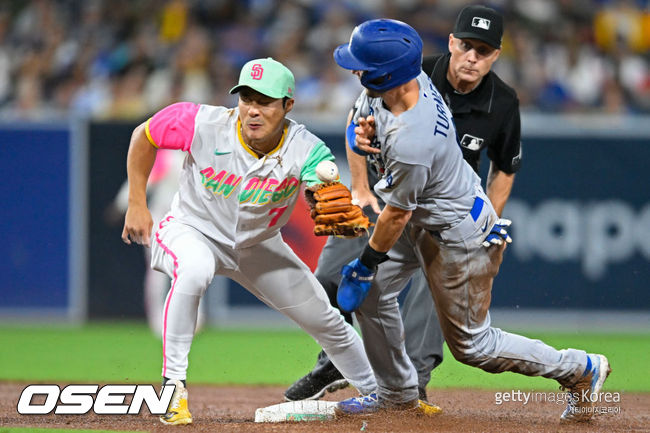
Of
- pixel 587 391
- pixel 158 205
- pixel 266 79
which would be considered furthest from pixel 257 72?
pixel 158 205

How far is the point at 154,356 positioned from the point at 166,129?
4.25 m

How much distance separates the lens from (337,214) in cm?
501

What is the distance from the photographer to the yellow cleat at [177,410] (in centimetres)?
511

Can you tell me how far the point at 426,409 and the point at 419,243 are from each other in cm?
115

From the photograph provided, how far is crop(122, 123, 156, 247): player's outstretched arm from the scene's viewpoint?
5523 millimetres

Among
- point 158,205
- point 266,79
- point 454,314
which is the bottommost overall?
point 158,205

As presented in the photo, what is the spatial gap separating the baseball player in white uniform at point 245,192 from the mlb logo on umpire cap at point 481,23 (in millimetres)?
1219

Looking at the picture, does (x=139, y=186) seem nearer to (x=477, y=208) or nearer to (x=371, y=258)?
(x=371, y=258)

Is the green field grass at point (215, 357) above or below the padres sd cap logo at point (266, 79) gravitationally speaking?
below

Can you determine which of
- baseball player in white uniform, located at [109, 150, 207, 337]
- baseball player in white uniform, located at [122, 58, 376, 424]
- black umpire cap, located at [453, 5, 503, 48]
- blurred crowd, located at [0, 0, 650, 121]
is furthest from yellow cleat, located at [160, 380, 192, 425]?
blurred crowd, located at [0, 0, 650, 121]

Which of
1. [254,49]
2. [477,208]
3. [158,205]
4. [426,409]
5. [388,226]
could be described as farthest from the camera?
[254,49]

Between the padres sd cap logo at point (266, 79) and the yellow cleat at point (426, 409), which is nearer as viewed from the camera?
the padres sd cap logo at point (266, 79)

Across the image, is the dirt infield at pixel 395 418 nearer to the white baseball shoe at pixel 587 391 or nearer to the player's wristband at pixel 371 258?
the white baseball shoe at pixel 587 391

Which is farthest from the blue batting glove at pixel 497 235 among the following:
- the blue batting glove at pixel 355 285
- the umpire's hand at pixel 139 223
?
the umpire's hand at pixel 139 223
